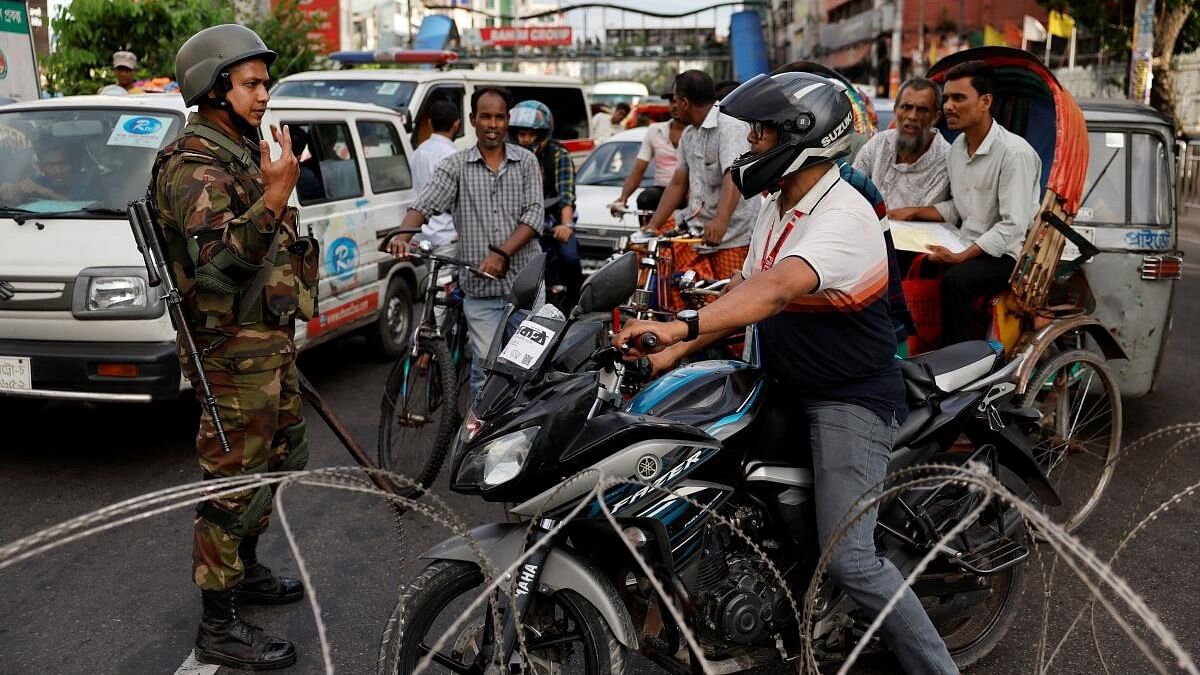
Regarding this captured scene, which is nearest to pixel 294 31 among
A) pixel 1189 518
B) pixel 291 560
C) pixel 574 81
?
pixel 574 81

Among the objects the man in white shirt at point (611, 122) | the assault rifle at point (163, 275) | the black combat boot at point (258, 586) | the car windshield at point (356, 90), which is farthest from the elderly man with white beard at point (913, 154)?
the man in white shirt at point (611, 122)

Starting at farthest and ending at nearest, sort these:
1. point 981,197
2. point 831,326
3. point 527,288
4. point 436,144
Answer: point 436,144 < point 981,197 < point 527,288 < point 831,326

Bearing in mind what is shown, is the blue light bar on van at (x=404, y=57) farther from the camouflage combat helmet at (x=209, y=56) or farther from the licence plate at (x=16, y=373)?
the camouflage combat helmet at (x=209, y=56)

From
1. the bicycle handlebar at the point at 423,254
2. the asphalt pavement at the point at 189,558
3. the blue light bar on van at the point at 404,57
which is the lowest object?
the asphalt pavement at the point at 189,558

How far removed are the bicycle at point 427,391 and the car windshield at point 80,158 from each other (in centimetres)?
157

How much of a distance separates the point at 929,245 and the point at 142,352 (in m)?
3.78

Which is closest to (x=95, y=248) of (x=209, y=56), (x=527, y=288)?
(x=209, y=56)

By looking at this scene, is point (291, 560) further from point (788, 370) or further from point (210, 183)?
point (788, 370)

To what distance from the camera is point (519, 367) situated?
2.73 m

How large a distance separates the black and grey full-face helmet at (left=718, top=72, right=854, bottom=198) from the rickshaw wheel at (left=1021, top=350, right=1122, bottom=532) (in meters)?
2.34

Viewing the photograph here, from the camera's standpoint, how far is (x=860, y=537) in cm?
291

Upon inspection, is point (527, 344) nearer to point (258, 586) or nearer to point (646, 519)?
point (646, 519)

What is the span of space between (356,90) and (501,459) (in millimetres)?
9043

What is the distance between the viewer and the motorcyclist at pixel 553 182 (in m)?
6.45
